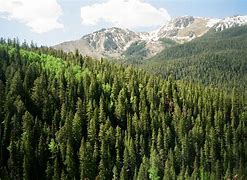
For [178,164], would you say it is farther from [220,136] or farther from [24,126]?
[24,126]

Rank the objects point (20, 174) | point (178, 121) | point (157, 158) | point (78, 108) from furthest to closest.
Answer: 1. point (178, 121)
2. point (78, 108)
3. point (157, 158)
4. point (20, 174)

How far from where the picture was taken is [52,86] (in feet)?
635

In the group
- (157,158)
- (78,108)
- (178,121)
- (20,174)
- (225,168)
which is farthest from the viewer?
(178,121)

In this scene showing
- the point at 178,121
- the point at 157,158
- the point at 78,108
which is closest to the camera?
the point at 157,158

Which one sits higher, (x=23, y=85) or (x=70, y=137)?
(x=23, y=85)

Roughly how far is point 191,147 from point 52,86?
68.6 meters

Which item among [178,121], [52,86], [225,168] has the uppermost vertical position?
[52,86]

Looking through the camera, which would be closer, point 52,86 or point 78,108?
point 78,108

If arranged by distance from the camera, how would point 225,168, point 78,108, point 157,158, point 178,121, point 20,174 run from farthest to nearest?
point 178,121
point 78,108
point 225,168
point 157,158
point 20,174

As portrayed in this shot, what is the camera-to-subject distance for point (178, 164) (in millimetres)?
159000

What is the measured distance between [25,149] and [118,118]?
54435 mm

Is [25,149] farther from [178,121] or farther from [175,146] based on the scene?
[178,121]

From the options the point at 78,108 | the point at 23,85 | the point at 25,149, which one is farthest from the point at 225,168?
the point at 23,85

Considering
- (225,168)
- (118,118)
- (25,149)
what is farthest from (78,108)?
(225,168)
